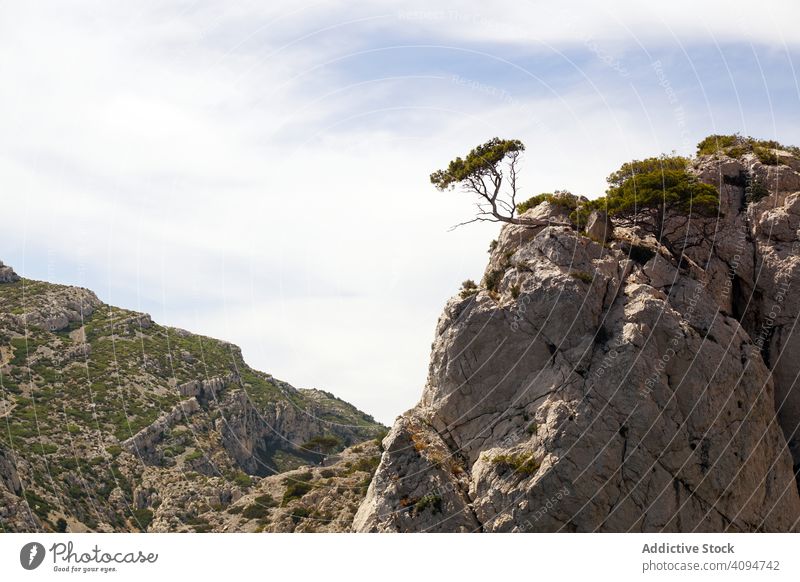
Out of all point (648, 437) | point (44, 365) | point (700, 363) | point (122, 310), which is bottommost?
point (648, 437)

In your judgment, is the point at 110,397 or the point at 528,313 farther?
the point at 110,397

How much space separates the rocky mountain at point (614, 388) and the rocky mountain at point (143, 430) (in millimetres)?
15499

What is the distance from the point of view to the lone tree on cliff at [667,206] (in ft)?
198

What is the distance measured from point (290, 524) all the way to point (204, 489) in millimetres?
49041

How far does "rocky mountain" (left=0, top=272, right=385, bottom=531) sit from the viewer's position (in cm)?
8669

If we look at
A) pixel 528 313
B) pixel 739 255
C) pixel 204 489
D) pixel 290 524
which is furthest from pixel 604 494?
pixel 204 489


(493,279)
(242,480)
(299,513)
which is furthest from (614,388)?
(242,480)

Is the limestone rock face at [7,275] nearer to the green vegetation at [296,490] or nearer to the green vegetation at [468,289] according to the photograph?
the green vegetation at [296,490]

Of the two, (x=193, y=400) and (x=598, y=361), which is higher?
(x=193, y=400)

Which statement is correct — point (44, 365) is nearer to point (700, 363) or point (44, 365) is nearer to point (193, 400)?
point (193, 400)

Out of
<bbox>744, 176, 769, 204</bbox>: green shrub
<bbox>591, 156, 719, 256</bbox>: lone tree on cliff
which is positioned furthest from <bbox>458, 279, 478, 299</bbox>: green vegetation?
<bbox>744, 176, 769, 204</bbox>: green shrub

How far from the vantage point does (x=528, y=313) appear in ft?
180
